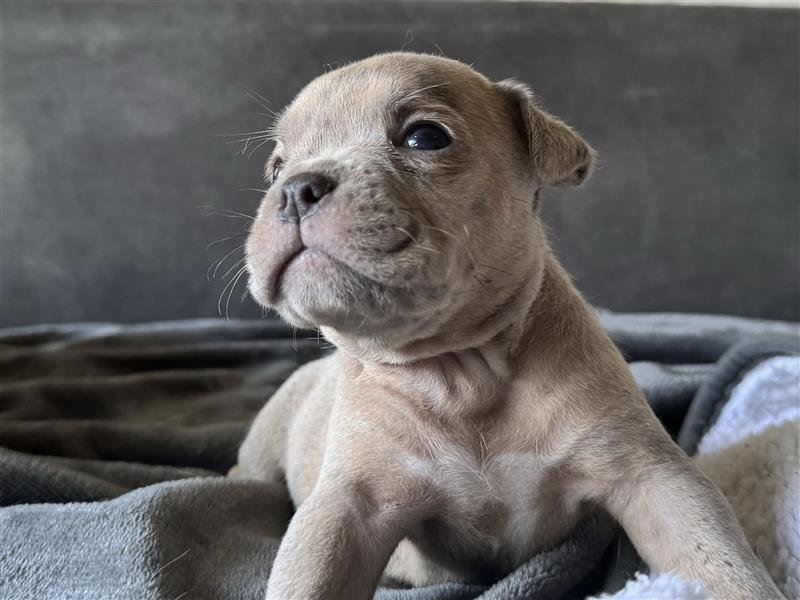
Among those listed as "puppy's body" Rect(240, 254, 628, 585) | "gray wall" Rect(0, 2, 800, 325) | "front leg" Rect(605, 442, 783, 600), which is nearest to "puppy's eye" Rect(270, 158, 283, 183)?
"puppy's body" Rect(240, 254, 628, 585)

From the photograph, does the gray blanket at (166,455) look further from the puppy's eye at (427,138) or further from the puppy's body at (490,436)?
the puppy's eye at (427,138)

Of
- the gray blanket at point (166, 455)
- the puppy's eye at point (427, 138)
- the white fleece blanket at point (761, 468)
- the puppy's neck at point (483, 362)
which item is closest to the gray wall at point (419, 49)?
the gray blanket at point (166, 455)

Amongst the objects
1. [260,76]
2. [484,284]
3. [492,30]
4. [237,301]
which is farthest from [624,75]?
[484,284]

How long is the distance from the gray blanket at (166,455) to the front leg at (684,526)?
0.49ft

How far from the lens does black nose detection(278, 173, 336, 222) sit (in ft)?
4.50

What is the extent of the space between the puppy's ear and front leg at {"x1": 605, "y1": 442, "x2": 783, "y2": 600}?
646 millimetres

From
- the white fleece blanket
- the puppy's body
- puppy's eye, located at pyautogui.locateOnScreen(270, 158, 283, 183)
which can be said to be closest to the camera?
the white fleece blanket

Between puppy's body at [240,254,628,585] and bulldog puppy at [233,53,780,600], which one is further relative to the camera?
puppy's body at [240,254,628,585]

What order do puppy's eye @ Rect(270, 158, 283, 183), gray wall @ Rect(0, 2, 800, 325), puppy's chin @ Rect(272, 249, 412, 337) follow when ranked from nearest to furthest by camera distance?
puppy's chin @ Rect(272, 249, 412, 337), puppy's eye @ Rect(270, 158, 283, 183), gray wall @ Rect(0, 2, 800, 325)

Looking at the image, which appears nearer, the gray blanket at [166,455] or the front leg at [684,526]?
the front leg at [684,526]

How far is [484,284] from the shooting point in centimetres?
156

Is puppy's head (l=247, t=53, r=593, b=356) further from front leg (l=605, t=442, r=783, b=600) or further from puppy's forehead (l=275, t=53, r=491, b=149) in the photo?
front leg (l=605, t=442, r=783, b=600)

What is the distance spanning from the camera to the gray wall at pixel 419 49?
4.09 metres

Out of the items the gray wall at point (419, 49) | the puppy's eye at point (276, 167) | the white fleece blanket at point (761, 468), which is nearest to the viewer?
the white fleece blanket at point (761, 468)
